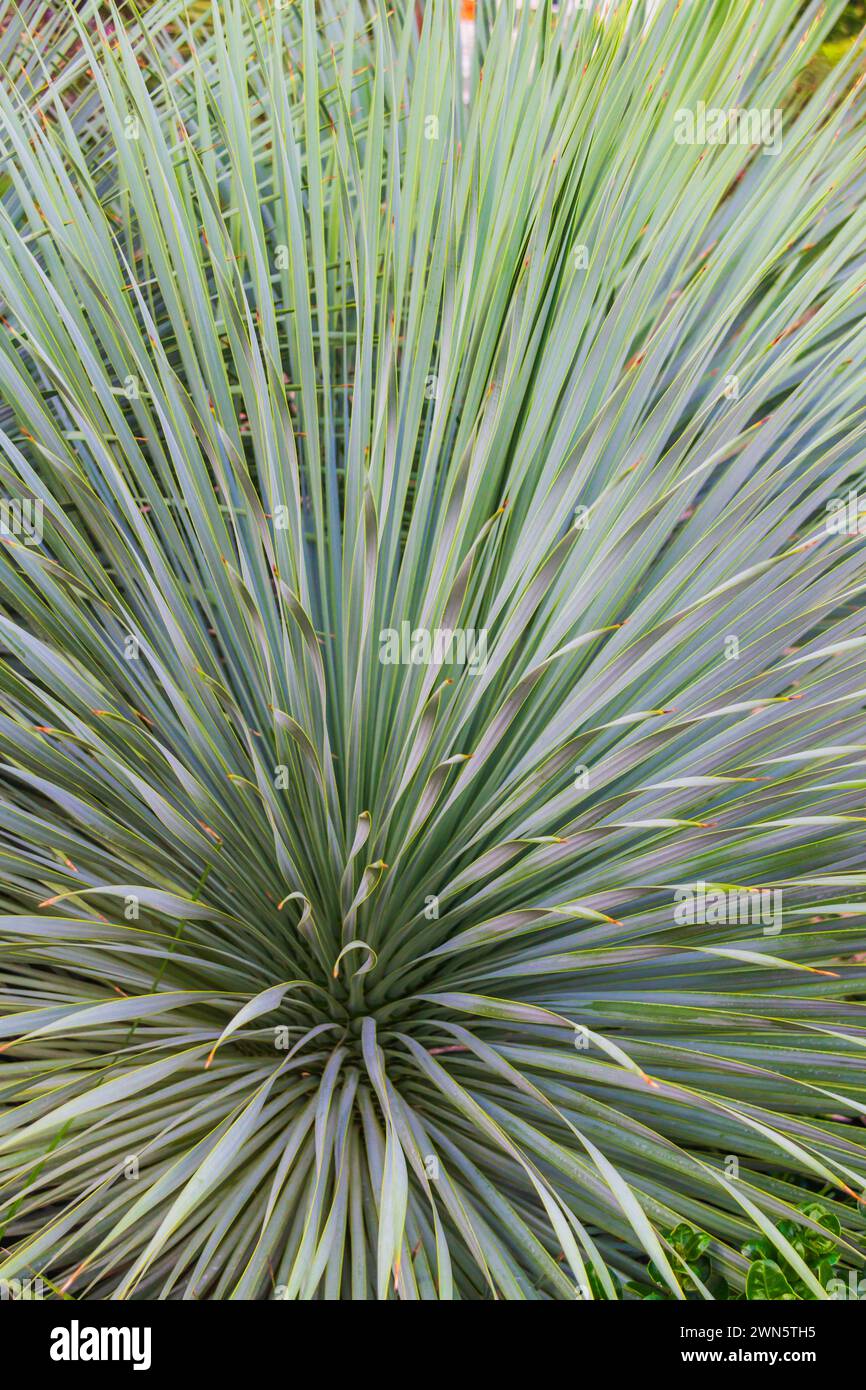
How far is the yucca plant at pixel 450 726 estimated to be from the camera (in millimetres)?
1217

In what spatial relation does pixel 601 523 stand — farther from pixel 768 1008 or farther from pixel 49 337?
pixel 49 337

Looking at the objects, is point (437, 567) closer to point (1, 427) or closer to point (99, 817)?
point (99, 817)

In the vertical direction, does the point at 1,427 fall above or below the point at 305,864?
above

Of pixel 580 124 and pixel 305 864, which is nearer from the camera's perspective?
pixel 305 864

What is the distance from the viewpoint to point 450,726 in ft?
4.56

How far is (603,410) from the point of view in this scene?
1314 millimetres

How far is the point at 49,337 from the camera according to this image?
1.50m

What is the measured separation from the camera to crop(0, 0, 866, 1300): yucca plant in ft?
3.99

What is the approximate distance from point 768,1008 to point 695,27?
1.58m
